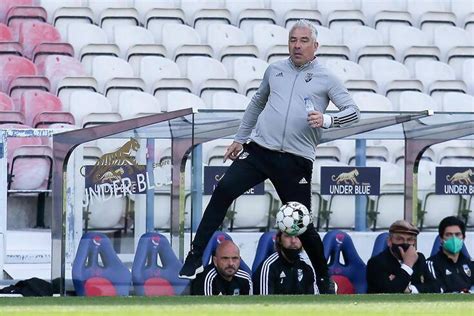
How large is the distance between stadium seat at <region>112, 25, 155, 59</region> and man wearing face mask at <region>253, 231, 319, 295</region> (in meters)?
5.81

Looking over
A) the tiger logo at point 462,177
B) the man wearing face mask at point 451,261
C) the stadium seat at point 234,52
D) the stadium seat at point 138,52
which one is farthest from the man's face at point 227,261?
the stadium seat at point 234,52

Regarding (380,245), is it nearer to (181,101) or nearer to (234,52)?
(181,101)

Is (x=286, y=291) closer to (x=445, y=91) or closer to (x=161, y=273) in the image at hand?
(x=161, y=273)

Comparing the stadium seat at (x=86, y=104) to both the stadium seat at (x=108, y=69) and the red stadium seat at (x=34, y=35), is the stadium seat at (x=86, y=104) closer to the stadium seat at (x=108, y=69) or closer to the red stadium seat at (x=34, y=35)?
the stadium seat at (x=108, y=69)

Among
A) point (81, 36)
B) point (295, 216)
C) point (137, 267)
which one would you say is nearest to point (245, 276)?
point (137, 267)

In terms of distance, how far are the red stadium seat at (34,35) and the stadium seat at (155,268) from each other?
5452 millimetres

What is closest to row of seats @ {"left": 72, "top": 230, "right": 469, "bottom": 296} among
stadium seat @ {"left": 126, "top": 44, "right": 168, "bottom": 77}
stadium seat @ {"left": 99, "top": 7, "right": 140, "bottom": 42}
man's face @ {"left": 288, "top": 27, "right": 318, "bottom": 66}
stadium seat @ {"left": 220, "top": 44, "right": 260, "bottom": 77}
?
man's face @ {"left": 288, "top": 27, "right": 318, "bottom": 66}

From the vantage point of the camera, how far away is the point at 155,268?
31.0 ft

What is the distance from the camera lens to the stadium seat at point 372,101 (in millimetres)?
14000

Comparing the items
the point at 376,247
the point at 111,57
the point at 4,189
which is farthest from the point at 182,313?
the point at 111,57

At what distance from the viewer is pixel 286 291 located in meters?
9.28

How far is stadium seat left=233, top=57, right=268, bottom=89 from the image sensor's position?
47.5ft

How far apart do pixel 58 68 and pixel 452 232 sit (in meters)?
5.50

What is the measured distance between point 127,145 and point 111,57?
4.80 meters
